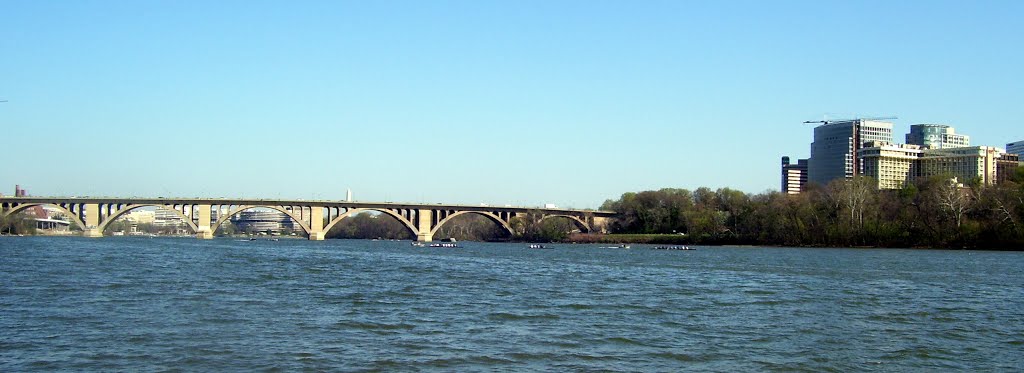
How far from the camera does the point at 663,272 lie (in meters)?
61.6

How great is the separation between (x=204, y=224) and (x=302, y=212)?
17.7 meters

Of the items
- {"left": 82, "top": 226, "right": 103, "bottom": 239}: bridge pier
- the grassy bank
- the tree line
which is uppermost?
the tree line

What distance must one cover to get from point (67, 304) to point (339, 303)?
31.1 ft

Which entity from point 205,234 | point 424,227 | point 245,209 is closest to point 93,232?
point 205,234

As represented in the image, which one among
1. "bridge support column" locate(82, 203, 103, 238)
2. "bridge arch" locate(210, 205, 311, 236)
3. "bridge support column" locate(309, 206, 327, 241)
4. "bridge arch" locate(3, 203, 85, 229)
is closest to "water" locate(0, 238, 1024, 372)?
"bridge arch" locate(210, 205, 311, 236)

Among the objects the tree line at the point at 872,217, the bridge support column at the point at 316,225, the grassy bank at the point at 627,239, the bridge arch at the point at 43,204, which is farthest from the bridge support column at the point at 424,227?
the bridge arch at the point at 43,204

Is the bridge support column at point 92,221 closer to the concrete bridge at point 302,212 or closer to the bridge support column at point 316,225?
the concrete bridge at point 302,212

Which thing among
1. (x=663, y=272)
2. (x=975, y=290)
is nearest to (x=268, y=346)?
(x=975, y=290)

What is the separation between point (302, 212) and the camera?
172 metres

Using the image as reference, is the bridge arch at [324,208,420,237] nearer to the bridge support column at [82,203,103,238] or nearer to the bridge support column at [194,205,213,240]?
the bridge support column at [194,205,213,240]

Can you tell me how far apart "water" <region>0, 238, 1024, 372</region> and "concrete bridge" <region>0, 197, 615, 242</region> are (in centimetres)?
10361

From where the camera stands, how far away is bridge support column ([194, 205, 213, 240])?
159000 mm

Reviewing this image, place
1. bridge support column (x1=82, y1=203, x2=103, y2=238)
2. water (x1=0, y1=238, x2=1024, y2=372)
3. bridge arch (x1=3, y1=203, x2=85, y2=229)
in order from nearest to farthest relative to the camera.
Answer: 1. water (x1=0, y1=238, x2=1024, y2=372)
2. bridge arch (x1=3, y1=203, x2=85, y2=229)
3. bridge support column (x1=82, y1=203, x2=103, y2=238)

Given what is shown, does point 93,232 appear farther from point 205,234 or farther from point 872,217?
point 872,217
